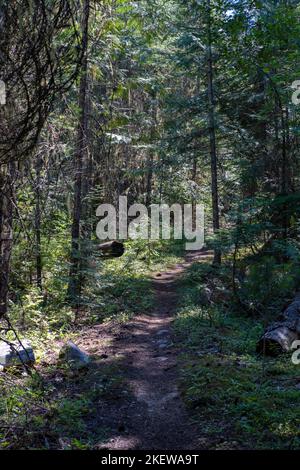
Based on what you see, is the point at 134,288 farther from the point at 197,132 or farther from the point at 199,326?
the point at 197,132

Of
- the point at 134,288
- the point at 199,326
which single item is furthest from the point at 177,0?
the point at 199,326

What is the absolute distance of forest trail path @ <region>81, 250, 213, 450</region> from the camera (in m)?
5.03

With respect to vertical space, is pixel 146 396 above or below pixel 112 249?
below

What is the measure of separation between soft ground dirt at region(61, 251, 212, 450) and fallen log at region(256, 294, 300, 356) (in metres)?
1.69

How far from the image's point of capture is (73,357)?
25.1 ft

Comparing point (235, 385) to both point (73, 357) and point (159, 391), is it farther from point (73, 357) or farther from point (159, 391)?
point (73, 357)

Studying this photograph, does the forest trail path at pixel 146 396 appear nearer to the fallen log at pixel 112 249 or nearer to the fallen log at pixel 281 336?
the fallen log at pixel 281 336

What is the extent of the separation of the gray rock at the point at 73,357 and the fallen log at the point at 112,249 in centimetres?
1103

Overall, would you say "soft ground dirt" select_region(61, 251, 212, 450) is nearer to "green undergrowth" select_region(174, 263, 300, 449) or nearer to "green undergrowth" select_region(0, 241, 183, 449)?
"green undergrowth" select_region(0, 241, 183, 449)

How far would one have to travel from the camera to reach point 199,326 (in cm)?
992

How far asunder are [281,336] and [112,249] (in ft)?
39.3

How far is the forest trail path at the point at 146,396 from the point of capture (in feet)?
16.5

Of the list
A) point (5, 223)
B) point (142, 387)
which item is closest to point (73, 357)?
point (142, 387)

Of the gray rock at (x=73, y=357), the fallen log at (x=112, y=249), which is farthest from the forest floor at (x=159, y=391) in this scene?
the fallen log at (x=112, y=249)
